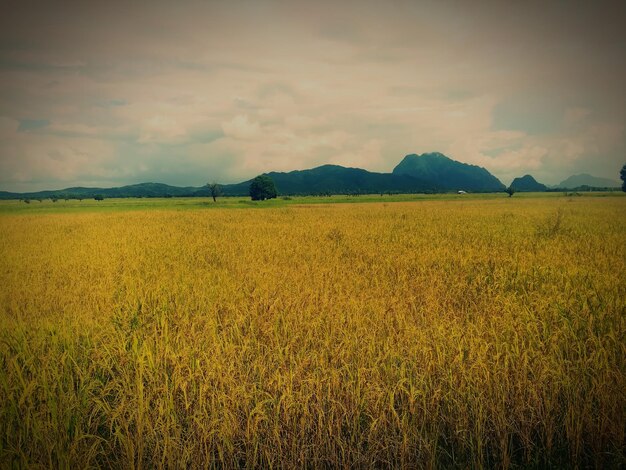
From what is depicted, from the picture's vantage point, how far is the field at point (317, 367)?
3.32 meters

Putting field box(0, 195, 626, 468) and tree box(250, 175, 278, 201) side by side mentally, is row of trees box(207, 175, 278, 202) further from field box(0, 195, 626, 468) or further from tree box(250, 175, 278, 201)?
field box(0, 195, 626, 468)

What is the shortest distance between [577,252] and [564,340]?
9.17m

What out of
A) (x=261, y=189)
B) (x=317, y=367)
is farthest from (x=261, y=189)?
(x=317, y=367)

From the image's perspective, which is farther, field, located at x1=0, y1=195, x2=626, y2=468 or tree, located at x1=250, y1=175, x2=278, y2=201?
tree, located at x1=250, y1=175, x2=278, y2=201

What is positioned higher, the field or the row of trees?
the row of trees

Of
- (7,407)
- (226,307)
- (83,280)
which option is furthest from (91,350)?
(83,280)

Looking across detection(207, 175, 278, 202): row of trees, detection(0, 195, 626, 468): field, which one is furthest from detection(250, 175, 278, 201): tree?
detection(0, 195, 626, 468): field

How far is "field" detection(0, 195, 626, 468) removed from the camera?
3.32 meters

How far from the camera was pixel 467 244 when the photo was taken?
1422 cm

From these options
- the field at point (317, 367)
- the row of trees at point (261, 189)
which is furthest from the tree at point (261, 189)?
the field at point (317, 367)

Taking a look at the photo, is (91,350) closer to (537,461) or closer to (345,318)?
(345,318)

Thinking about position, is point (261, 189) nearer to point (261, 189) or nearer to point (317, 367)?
point (261, 189)

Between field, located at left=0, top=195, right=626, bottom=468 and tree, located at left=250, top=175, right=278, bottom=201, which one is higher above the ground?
tree, located at left=250, top=175, right=278, bottom=201

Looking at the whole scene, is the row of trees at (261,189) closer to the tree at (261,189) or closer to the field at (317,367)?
the tree at (261,189)
